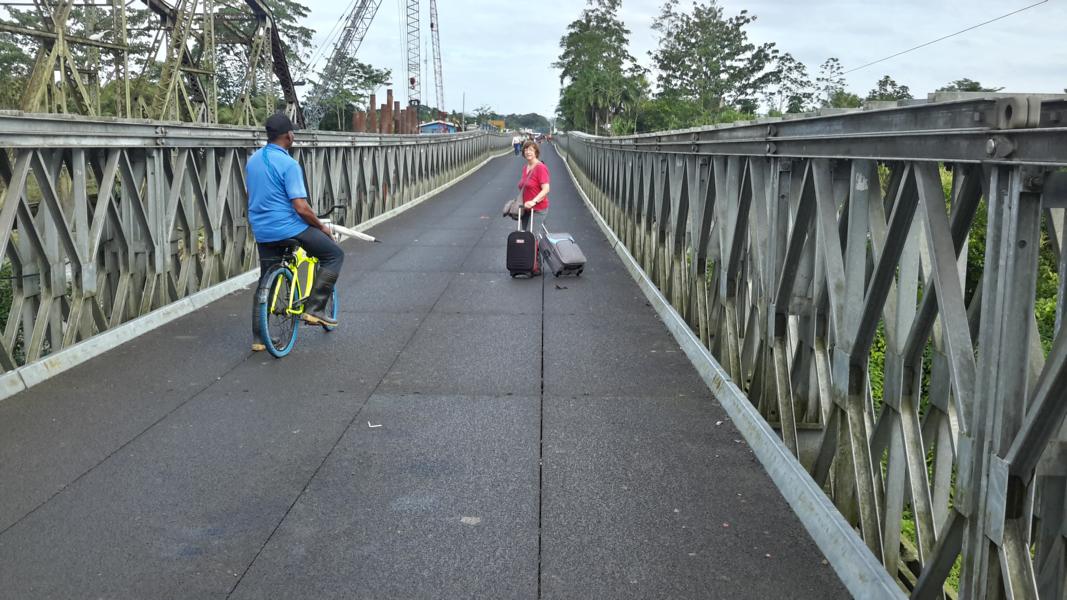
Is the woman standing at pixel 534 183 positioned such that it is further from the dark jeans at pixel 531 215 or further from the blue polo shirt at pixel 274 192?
the blue polo shirt at pixel 274 192

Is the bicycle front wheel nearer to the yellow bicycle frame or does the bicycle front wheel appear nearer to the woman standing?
the yellow bicycle frame

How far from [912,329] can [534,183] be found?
10.5 metres

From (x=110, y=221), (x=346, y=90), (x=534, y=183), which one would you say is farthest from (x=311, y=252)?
(x=346, y=90)

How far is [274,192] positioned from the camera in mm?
8547

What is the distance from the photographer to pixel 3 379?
688 centimetres

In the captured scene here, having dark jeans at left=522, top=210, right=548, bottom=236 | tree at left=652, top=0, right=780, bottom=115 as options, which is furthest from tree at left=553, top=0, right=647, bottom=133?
Result: dark jeans at left=522, top=210, right=548, bottom=236

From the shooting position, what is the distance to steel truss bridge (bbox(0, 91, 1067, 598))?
3.01 meters

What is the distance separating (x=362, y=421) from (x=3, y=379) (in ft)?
8.13

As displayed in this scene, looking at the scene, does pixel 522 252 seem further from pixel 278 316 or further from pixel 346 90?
pixel 346 90

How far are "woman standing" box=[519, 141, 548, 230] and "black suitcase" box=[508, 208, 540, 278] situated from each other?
0.56 meters

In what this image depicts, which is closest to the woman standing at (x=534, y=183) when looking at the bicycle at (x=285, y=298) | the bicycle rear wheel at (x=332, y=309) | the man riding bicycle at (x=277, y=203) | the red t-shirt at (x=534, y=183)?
the red t-shirt at (x=534, y=183)

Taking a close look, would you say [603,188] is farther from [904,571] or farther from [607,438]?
[904,571]

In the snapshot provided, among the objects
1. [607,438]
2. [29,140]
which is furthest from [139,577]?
[29,140]

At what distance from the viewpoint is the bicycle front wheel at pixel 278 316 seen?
8.25 metres
